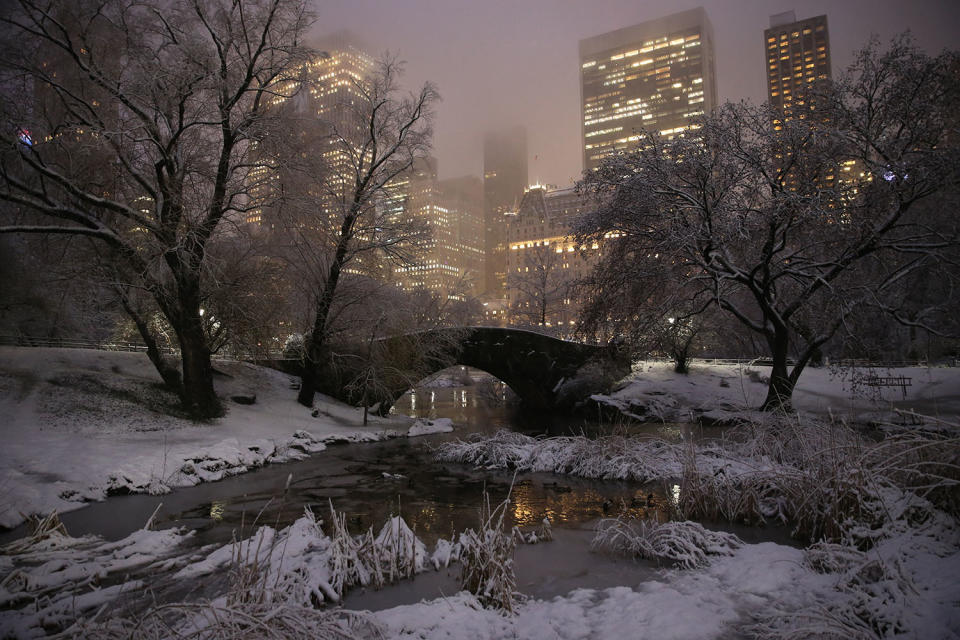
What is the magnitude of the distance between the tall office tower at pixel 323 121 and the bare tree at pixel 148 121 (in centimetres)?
62

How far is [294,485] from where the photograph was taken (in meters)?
11.9

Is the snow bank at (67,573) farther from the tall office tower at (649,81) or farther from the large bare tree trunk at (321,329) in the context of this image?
the tall office tower at (649,81)

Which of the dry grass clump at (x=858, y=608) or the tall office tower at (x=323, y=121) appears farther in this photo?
the tall office tower at (x=323, y=121)

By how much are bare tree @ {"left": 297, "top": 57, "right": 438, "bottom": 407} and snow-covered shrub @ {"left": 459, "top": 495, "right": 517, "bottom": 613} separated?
648 inches

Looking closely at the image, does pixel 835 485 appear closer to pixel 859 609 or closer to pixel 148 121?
pixel 859 609

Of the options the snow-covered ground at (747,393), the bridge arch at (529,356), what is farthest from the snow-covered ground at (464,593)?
the bridge arch at (529,356)

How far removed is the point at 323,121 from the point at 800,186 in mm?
16599

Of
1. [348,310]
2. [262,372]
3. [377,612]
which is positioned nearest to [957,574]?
[377,612]

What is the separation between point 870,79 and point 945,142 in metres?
3.57

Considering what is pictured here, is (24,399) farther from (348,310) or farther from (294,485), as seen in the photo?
(348,310)

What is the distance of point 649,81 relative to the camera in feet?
607

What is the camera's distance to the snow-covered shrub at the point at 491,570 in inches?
195

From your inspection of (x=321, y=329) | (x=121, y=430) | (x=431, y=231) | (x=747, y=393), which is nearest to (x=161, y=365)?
(x=121, y=430)

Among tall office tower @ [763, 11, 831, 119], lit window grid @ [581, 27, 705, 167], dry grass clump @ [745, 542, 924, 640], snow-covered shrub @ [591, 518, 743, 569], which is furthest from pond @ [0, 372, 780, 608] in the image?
tall office tower @ [763, 11, 831, 119]
